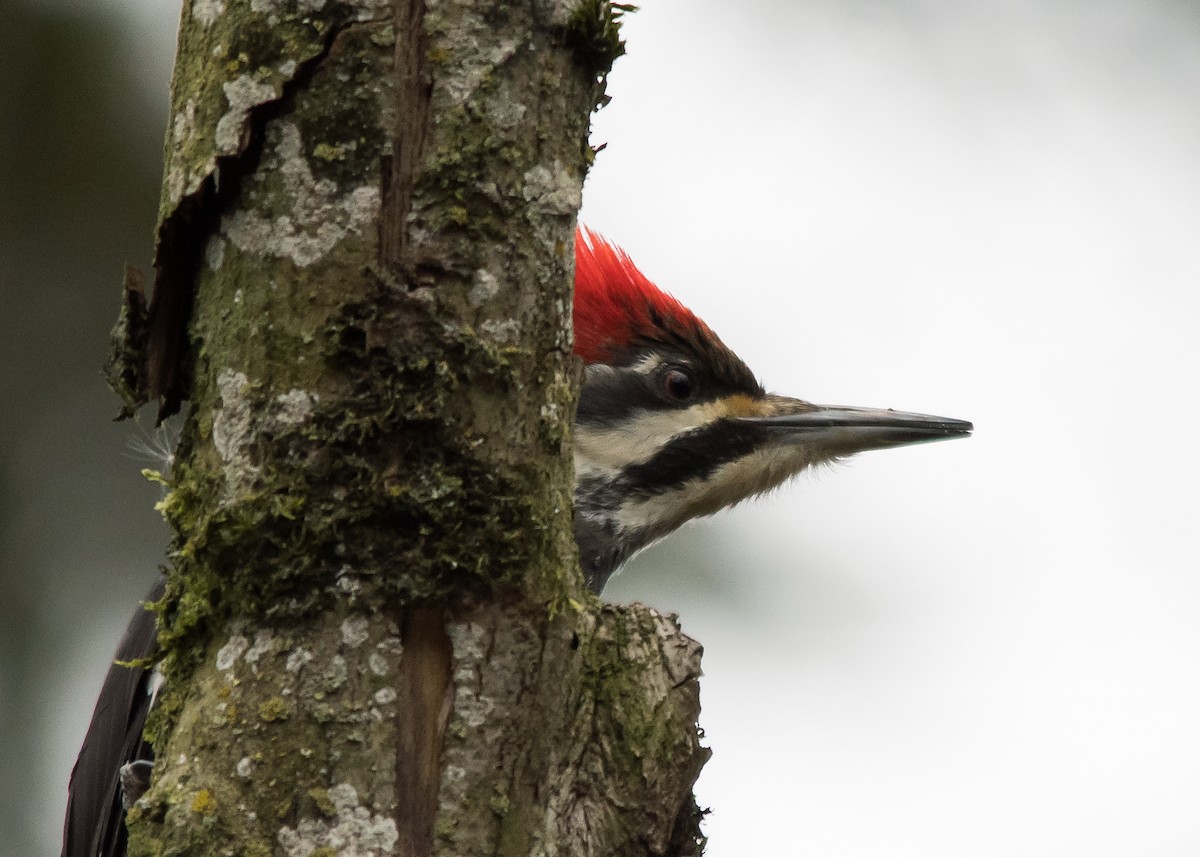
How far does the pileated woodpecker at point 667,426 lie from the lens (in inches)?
162

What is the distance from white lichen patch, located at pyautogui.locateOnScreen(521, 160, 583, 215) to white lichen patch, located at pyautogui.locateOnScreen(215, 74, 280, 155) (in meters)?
0.39

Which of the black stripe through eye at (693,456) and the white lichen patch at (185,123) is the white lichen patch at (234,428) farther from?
the black stripe through eye at (693,456)

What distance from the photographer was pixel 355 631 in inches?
77.9

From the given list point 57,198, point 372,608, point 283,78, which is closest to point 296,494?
point 372,608

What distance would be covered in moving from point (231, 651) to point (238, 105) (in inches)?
30.8

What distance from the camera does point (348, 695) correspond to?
1.95 m

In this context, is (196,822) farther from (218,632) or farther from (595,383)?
(595,383)

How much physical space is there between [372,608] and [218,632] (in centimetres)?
24

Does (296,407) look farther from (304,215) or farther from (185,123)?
(185,123)

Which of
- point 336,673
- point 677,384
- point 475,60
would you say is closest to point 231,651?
point 336,673

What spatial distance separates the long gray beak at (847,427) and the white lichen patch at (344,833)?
246 cm

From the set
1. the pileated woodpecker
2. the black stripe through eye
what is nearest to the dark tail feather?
the pileated woodpecker

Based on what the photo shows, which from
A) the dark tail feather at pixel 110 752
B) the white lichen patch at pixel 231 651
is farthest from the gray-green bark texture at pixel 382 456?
the dark tail feather at pixel 110 752

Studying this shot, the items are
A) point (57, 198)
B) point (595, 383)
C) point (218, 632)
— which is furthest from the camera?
point (57, 198)
